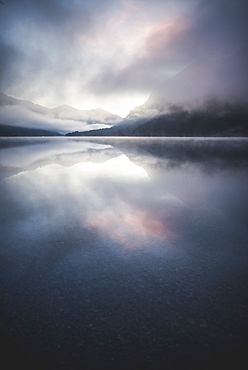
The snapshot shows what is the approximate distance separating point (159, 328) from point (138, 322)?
390mm

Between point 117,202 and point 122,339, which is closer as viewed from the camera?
point 122,339

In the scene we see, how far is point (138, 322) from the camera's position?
368 cm

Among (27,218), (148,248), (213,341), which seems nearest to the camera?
(213,341)

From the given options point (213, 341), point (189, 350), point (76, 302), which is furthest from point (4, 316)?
point (213, 341)

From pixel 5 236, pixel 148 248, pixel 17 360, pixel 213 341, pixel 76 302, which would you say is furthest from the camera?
pixel 5 236

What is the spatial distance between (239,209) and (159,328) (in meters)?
7.91

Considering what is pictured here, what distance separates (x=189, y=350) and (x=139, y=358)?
833mm

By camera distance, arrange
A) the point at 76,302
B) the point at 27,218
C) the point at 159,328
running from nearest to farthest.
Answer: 1. the point at 159,328
2. the point at 76,302
3. the point at 27,218

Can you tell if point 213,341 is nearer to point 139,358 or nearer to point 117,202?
point 139,358

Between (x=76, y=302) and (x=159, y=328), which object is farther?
(x=76, y=302)

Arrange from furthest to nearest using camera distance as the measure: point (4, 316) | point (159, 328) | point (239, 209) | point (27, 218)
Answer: point (239, 209)
point (27, 218)
point (4, 316)
point (159, 328)

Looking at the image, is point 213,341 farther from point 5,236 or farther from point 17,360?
point 5,236

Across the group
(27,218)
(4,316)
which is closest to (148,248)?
(4,316)

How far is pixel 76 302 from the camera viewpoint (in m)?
4.15
